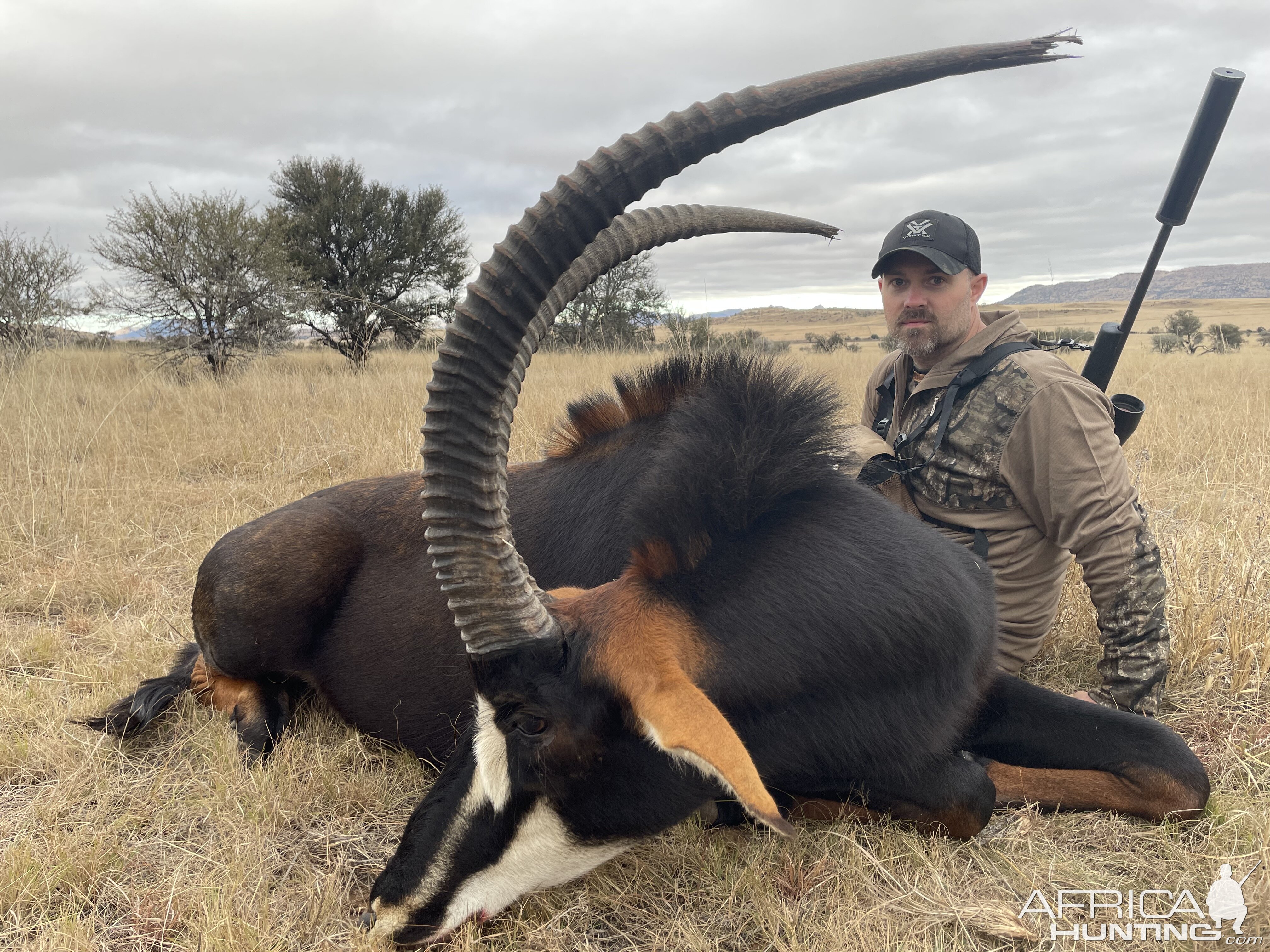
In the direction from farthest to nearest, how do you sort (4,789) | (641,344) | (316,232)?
1. (316,232)
2. (641,344)
3. (4,789)

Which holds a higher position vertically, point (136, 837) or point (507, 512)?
point (507, 512)

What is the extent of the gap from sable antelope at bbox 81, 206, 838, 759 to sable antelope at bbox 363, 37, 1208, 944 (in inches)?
19.8

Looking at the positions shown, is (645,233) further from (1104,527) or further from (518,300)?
(1104,527)

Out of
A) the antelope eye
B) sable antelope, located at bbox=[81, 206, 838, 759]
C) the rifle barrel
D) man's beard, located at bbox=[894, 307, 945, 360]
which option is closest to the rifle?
the rifle barrel

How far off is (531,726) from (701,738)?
22.3 inches

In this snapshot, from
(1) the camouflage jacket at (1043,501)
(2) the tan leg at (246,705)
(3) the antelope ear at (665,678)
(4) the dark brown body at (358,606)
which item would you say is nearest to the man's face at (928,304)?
(1) the camouflage jacket at (1043,501)

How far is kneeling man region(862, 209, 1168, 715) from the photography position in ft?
11.2

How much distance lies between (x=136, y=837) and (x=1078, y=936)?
3.22 m

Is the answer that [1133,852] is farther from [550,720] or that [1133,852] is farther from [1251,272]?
[1251,272]

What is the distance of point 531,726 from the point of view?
85.0 inches

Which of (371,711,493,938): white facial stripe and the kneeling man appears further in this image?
the kneeling man

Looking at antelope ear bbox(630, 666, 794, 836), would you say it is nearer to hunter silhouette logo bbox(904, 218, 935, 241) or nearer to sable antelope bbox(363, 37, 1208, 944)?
sable antelope bbox(363, 37, 1208, 944)

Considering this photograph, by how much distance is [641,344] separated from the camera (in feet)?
59.2

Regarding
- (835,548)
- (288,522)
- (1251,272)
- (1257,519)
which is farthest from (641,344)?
(1251,272)
